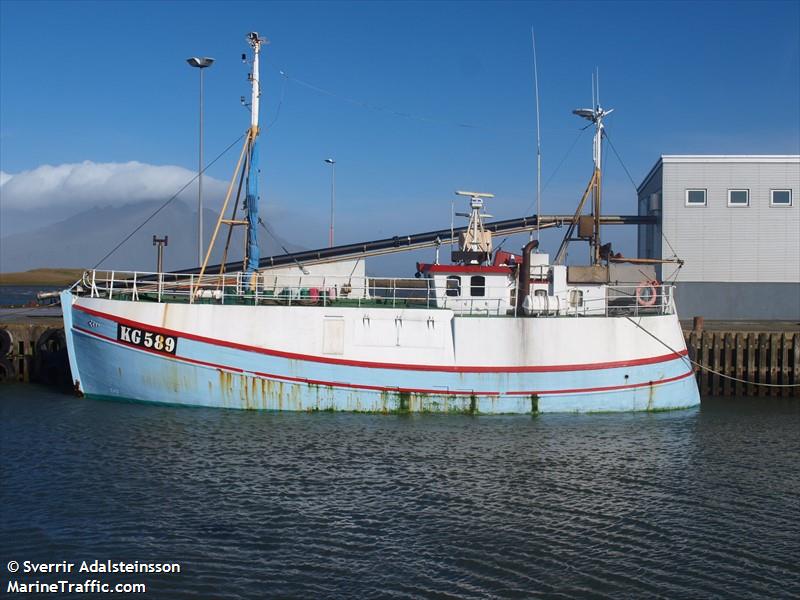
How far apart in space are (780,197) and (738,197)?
1923 mm

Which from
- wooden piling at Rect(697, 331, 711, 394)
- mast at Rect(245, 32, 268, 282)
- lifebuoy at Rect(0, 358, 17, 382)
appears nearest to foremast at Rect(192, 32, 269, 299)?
mast at Rect(245, 32, 268, 282)

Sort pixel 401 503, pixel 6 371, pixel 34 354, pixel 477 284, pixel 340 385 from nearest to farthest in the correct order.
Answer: pixel 401 503 → pixel 340 385 → pixel 477 284 → pixel 6 371 → pixel 34 354

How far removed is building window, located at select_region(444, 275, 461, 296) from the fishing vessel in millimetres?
33

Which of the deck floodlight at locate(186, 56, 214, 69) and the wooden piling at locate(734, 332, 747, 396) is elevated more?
the deck floodlight at locate(186, 56, 214, 69)

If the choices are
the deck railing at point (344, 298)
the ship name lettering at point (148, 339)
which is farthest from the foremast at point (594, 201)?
the ship name lettering at point (148, 339)

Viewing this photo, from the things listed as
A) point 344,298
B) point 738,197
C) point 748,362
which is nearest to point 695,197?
point 738,197

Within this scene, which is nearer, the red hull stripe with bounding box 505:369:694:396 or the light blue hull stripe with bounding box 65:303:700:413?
the light blue hull stripe with bounding box 65:303:700:413

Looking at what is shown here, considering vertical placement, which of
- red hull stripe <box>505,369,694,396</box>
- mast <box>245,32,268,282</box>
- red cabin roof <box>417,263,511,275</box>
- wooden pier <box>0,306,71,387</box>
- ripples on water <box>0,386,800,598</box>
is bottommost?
ripples on water <box>0,386,800,598</box>

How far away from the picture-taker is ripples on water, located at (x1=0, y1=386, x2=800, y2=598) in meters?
10.6

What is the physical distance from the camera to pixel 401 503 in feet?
43.7

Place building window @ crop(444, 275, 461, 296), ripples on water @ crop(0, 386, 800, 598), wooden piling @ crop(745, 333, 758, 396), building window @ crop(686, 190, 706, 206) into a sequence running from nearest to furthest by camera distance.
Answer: ripples on water @ crop(0, 386, 800, 598) → building window @ crop(444, 275, 461, 296) → wooden piling @ crop(745, 333, 758, 396) → building window @ crop(686, 190, 706, 206)

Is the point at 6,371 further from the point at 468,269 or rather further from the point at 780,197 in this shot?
the point at 780,197

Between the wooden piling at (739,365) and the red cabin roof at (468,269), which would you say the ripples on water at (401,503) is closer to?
the red cabin roof at (468,269)

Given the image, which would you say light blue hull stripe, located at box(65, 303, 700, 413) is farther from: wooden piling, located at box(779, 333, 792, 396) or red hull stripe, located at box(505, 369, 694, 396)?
wooden piling, located at box(779, 333, 792, 396)
